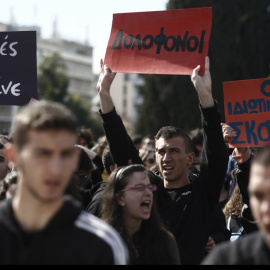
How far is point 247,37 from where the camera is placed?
3984cm

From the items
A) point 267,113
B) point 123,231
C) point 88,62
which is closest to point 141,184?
point 123,231

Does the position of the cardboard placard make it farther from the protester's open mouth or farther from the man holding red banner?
the protester's open mouth

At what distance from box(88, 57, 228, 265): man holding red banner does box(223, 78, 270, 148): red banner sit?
885mm

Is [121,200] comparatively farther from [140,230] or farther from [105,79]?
[105,79]

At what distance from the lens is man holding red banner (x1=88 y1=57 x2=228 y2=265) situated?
4.86 meters

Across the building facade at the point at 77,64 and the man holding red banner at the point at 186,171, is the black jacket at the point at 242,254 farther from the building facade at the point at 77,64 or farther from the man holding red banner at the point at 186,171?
the building facade at the point at 77,64

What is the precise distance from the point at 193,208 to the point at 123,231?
652mm

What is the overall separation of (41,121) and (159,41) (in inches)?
115

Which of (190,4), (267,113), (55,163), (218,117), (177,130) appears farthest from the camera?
(190,4)

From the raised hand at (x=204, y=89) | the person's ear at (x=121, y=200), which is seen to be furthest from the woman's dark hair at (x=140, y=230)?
the raised hand at (x=204, y=89)

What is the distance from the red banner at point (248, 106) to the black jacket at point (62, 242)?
128 inches

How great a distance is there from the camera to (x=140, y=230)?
4574 millimetres

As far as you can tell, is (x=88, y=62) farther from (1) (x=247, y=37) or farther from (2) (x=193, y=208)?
(2) (x=193, y=208)

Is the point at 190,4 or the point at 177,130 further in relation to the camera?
the point at 190,4
